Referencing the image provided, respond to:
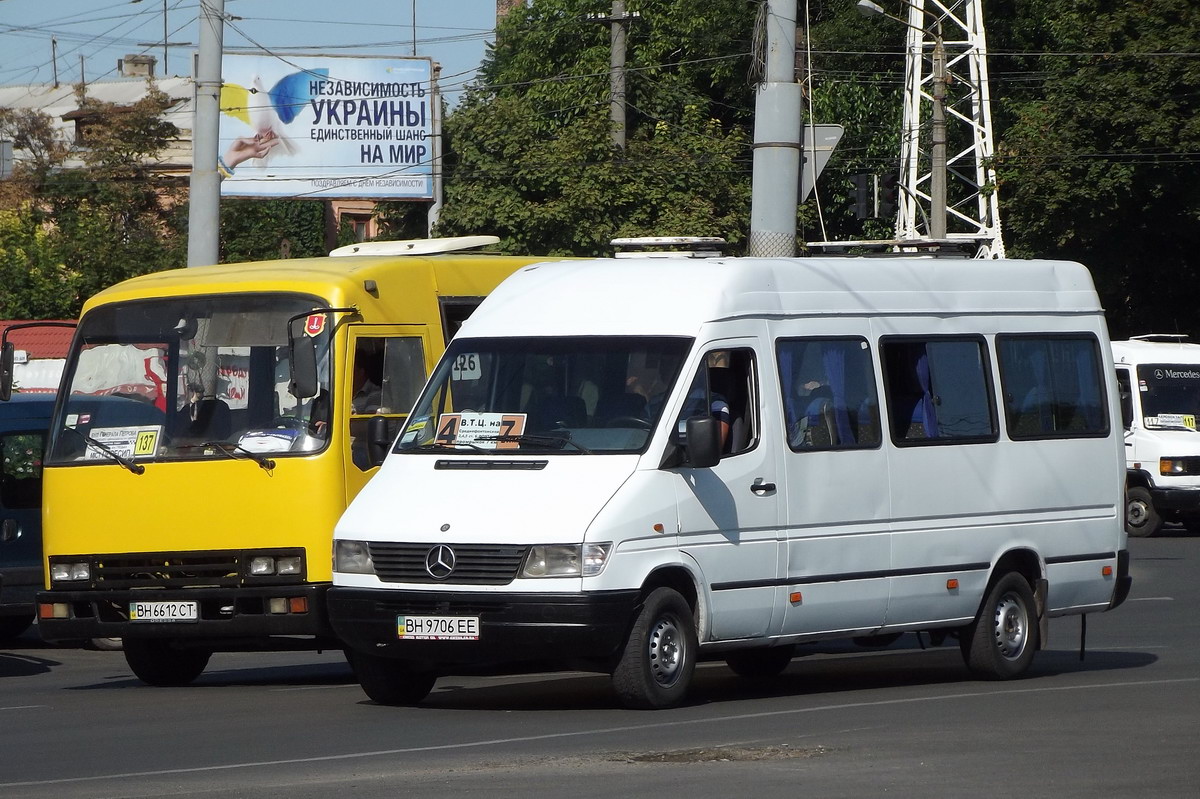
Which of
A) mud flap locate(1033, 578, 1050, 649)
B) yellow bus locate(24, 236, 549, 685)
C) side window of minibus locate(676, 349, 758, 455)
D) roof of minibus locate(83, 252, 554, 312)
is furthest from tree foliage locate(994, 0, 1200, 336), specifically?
side window of minibus locate(676, 349, 758, 455)

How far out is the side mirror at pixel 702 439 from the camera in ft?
33.6

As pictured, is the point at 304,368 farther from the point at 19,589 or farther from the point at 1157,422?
the point at 1157,422

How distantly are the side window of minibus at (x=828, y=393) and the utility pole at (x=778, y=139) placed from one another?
319cm

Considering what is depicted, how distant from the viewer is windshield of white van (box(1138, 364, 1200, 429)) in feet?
93.5

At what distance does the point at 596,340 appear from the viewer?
1102 centimetres

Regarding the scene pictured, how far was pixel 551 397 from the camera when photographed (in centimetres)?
1084

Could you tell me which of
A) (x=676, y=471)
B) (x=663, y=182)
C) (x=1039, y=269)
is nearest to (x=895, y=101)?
(x=663, y=182)

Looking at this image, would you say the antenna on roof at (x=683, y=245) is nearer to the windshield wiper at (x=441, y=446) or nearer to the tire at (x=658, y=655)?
the windshield wiper at (x=441, y=446)

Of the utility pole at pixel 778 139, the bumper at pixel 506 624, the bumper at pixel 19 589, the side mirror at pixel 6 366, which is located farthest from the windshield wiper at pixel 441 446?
the bumper at pixel 19 589

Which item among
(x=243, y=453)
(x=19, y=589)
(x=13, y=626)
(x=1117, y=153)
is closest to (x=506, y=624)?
(x=243, y=453)

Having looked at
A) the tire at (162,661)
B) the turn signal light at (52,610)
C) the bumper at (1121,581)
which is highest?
the bumper at (1121,581)

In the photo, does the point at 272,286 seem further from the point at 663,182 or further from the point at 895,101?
the point at 895,101

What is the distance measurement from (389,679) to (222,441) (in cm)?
204

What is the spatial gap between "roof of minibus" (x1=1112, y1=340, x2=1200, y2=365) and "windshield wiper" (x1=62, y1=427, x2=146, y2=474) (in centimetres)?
1887
